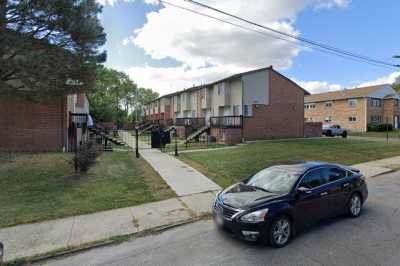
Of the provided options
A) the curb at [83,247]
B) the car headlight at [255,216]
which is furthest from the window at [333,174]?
the curb at [83,247]

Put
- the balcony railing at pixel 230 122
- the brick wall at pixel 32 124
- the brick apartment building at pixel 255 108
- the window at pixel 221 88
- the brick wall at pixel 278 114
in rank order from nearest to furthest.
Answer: the brick wall at pixel 32 124 < the balcony railing at pixel 230 122 < the brick apartment building at pixel 255 108 < the brick wall at pixel 278 114 < the window at pixel 221 88

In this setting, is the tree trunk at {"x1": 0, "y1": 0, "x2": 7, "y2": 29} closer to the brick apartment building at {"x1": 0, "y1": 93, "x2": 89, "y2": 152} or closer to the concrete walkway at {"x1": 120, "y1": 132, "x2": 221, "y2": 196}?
the brick apartment building at {"x1": 0, "y1": 93, "x2": 89, "y2": 152}

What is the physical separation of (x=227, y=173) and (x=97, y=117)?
48782mm

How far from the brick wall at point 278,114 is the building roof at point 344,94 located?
21865mm

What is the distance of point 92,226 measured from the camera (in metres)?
5.52

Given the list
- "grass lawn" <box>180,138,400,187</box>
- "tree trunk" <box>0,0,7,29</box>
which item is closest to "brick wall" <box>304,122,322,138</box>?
"grass lawn" <box>180,138,400,187</box>

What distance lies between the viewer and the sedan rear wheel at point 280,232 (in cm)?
447

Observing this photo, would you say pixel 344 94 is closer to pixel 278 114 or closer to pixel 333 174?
pixel 278 114

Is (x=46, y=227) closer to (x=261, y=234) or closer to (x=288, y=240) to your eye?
A: (x=261, y=234)

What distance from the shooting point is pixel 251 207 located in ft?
14.9

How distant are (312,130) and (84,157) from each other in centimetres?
2556

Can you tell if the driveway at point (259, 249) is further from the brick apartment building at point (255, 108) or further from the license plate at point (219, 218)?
the brick apartment building at point (255, 108)

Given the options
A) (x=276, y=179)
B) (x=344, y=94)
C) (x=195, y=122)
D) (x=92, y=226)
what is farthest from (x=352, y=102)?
(x=92, y=226)

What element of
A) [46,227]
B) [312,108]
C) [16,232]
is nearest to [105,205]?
[46,227]
